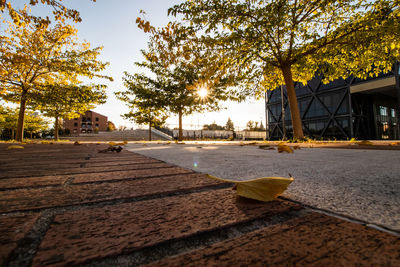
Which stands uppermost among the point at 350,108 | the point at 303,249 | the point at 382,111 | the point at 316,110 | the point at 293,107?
the point at 316,110

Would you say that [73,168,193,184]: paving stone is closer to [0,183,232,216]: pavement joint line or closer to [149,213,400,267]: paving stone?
[0,183,232,216]: pavement joint line

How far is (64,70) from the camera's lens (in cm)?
937

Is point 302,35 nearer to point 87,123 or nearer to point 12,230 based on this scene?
point 12,230

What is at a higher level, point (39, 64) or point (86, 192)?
point (39, 64)

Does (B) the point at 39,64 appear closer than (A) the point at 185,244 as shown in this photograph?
No

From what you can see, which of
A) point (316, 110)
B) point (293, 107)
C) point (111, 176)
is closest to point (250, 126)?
point (316, 110)

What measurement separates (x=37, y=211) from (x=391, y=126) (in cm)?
3264

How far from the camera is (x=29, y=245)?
14.2 inches

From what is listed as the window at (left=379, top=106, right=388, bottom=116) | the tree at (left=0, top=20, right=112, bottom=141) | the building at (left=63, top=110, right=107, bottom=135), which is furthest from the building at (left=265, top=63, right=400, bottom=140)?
the building at (left=63, top=110, right=107, bottom=135)

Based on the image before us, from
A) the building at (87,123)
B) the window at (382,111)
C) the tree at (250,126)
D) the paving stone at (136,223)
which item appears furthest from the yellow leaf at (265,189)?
the building at (87,123)

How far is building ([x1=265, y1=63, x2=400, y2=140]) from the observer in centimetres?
1981

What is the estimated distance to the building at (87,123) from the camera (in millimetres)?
53625

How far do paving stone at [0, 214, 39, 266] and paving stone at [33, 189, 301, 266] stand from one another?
5 cm

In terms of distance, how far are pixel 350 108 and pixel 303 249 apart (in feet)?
84.1
